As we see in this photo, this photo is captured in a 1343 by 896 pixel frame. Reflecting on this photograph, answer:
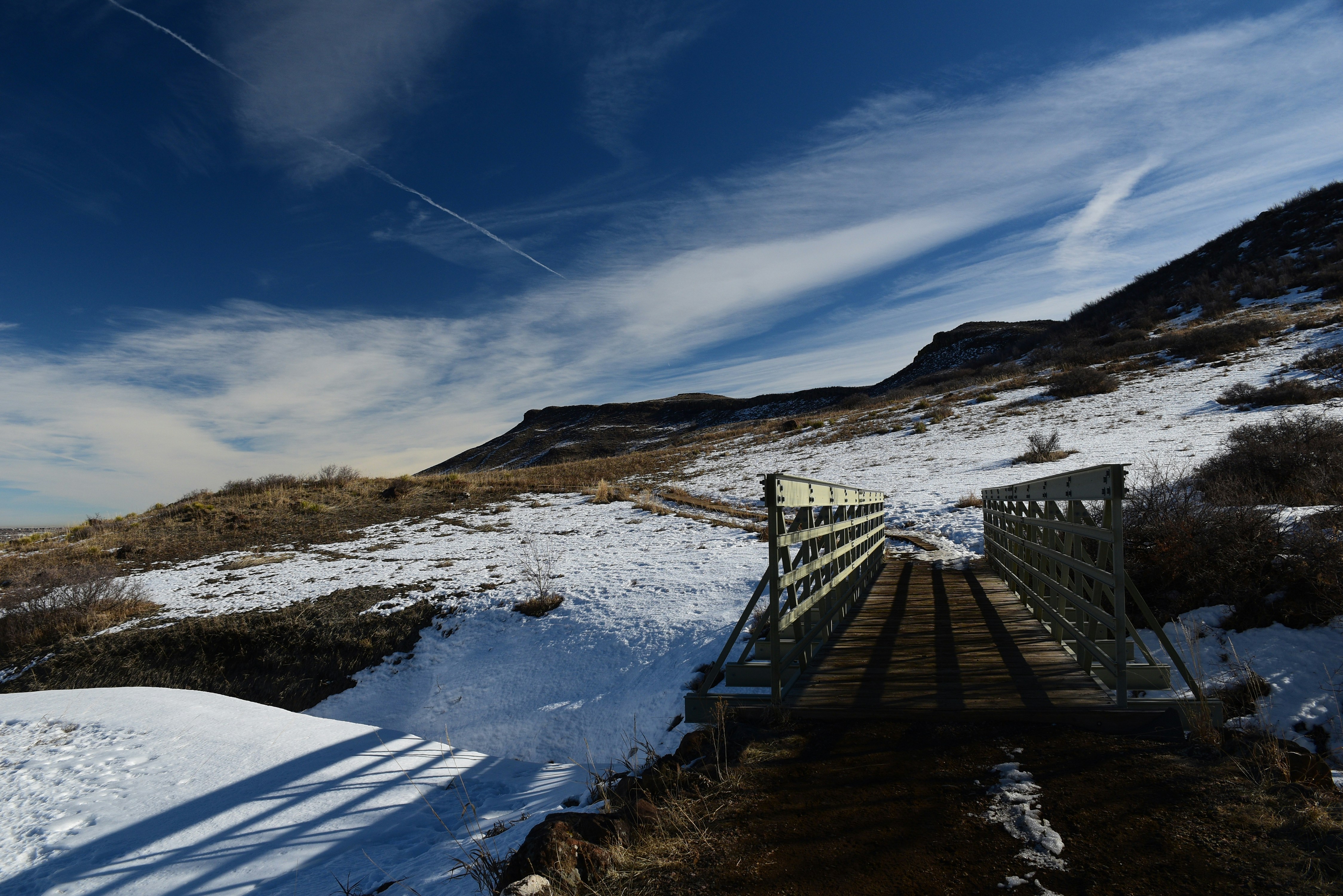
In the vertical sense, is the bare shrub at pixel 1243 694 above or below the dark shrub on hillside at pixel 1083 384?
below

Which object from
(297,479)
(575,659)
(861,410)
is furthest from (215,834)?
(861,410)

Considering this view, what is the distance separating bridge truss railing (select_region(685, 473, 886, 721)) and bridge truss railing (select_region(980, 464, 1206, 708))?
5.70ft

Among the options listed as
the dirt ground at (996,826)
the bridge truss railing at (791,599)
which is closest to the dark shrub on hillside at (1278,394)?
the bridge truss railing at (791,599)

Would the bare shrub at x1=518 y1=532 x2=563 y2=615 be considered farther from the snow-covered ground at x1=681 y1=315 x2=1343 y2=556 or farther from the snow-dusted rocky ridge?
the snow-covered ground at x1=681 y1=315 x2=1343 y2=556

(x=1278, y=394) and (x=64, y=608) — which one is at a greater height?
(x=64, y=608)

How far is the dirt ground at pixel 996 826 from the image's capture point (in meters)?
2.21

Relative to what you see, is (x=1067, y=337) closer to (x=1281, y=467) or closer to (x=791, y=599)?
(x=1281, y=467)

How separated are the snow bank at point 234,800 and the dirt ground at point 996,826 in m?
1.49

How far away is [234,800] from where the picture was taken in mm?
4336

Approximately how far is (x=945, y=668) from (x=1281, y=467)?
340 inches

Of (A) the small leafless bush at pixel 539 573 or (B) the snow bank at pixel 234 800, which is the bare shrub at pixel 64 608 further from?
(A) the small leafless bush at pixel 539 573

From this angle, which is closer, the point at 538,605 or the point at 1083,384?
the point at 538,605

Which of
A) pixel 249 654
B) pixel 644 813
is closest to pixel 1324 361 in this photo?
pixel 644 813

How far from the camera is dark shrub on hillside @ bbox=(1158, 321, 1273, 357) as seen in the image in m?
26.6
